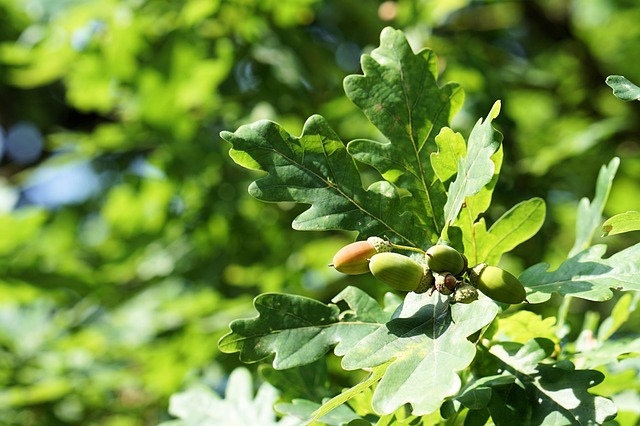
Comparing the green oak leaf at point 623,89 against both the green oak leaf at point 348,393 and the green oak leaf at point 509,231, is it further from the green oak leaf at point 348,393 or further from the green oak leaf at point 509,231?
the green oak leaf at point 348,393

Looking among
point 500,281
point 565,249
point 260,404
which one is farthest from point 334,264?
point 565,249

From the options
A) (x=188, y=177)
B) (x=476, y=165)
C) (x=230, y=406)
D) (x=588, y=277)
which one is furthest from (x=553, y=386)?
(x=188, y=177)

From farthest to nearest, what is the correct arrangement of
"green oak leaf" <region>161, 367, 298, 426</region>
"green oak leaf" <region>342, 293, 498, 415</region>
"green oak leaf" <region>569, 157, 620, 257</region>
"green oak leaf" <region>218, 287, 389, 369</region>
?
"green oak leaf" <region>161, 367, 298, 426</region> < "green oak leaf" <region>569, 157, 620, 257</region> < "green oak leaf" <region>218, 287, 389, 369</region> < "green oak leaf" <region>342, 293, 498, 415</region>

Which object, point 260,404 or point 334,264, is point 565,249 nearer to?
point 260,404

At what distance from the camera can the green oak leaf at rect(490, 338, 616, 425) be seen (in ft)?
2.23

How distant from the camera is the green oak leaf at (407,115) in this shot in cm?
77

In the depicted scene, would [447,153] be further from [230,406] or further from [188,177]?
[188,177]

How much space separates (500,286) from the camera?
2.17 ft

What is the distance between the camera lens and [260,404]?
1.00m

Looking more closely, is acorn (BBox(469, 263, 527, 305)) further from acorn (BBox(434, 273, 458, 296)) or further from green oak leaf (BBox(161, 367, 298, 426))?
green oak leaf (BBox(161, 367, 298, 426))

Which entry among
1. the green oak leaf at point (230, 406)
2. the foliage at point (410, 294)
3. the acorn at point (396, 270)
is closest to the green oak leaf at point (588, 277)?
the foliage at point (410, 294)

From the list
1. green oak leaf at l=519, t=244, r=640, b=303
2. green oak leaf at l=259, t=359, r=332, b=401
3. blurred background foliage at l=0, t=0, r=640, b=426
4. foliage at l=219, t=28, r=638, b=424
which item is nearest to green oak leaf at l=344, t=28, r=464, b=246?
foliage at l=219, t=28, r=638, b=424

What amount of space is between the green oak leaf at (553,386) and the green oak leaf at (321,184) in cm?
15

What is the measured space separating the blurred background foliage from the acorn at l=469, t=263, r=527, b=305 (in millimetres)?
1186
